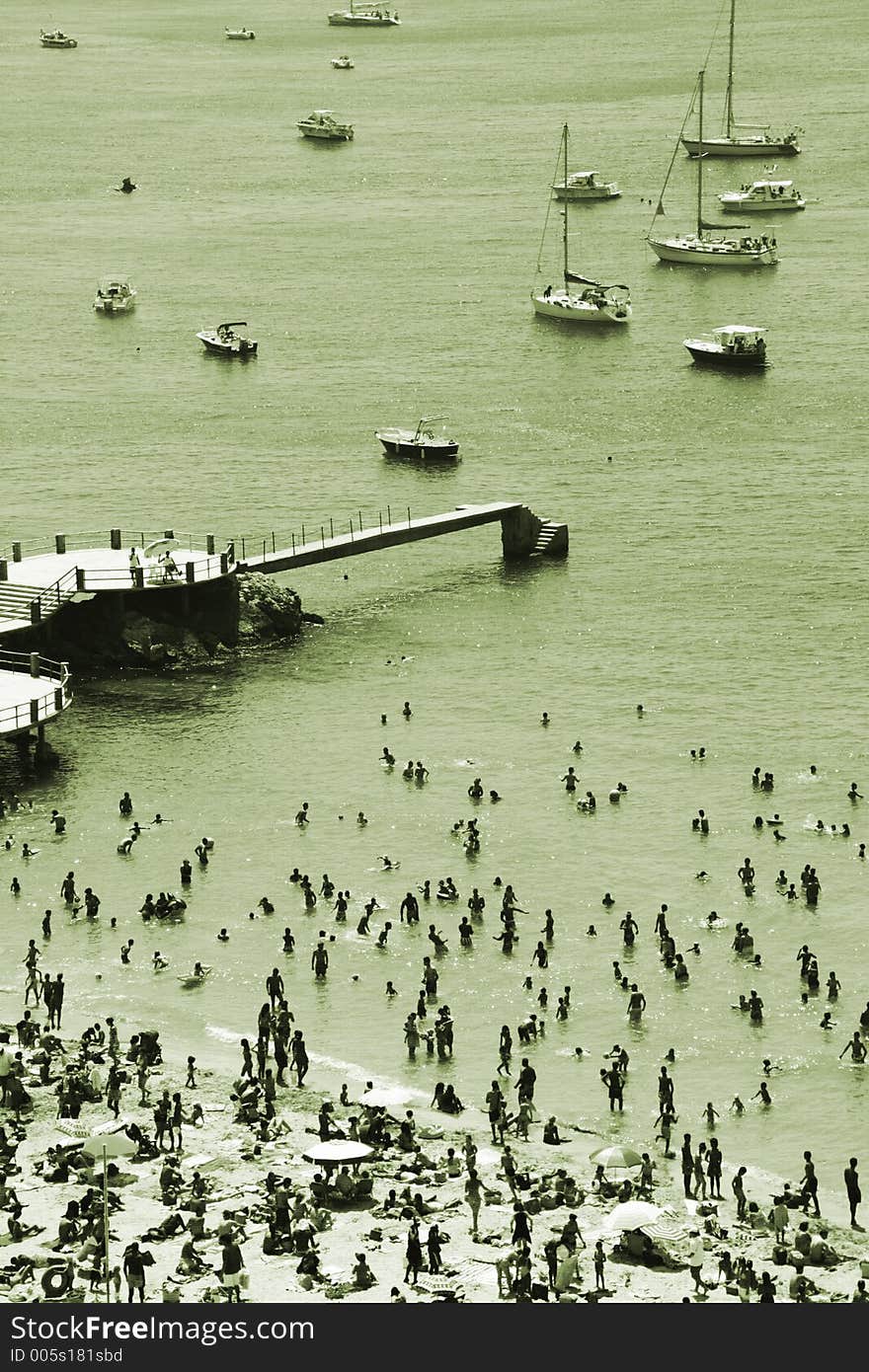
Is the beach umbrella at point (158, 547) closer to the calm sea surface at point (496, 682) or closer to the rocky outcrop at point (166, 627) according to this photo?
the rocky outcrop at point (166, 627)

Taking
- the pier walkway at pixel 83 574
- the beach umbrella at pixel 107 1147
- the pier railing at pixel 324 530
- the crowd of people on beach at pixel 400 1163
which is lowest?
the crowd of people on beach at pixel 400 1163

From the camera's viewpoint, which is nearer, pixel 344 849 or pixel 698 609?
pixel 344 849

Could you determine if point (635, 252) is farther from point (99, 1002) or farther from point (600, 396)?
point (99, 1002)

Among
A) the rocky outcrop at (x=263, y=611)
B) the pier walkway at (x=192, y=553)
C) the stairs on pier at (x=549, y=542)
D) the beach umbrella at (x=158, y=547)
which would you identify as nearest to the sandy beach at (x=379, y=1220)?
the pier walkway at (x=192, y=553)

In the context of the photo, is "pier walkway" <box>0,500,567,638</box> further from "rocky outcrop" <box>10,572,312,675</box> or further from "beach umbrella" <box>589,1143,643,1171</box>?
"beach umbrella" <box>589,1143,643,1171</box>

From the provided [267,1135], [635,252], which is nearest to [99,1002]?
[267,1135]

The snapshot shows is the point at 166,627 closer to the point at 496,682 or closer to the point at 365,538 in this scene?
the point at 496,682
